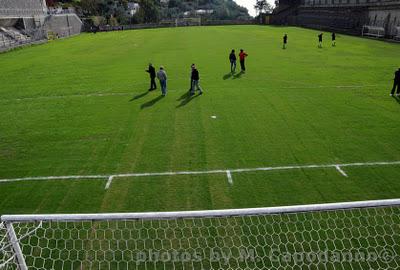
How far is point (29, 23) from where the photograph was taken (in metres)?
69.5

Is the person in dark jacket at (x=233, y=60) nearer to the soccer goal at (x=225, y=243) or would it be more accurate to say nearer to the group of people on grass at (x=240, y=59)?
the group of people on grass at (x=240, y=59)

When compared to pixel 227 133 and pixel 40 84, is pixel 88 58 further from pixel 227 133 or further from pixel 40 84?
pixel 227 133

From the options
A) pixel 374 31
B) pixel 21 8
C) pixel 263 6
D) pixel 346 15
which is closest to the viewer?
pixel 374 31

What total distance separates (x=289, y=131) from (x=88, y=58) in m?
27.9

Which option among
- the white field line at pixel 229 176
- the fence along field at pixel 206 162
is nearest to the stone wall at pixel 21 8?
the fence along field at pixel 206 162

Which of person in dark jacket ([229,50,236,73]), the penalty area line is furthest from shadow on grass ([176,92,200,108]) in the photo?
the penalty area line

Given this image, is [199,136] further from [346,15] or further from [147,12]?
[147,12]

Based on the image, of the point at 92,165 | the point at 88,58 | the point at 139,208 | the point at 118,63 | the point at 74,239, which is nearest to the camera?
the point at 74,239

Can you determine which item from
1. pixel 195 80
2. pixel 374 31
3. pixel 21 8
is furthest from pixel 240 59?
pixel 21 8

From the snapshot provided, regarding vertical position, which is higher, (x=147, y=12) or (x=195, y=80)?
(x=147, y=12)

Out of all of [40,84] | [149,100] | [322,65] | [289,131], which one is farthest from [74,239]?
[322,65]

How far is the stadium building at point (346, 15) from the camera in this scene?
54.9 meters

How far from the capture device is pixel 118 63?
104ft

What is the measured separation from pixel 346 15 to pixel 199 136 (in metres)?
67.7
